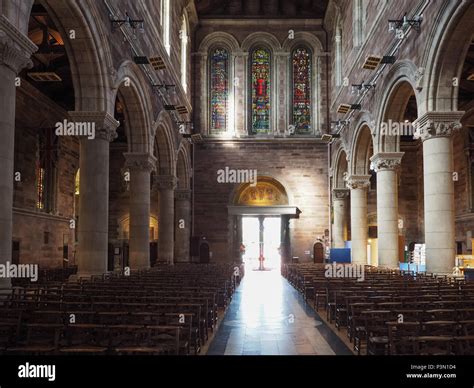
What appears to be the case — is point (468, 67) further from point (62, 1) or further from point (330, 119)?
point (62, 1)

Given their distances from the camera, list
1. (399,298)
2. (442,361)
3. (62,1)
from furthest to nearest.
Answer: (62,1) < (399,298) < (442,361)

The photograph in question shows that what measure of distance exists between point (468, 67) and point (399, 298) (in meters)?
14.5

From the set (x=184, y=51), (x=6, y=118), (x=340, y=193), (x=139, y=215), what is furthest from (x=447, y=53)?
(x=184, y=51)

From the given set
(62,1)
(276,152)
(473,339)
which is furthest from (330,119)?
(473,339)

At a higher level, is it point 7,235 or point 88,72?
point 88,72

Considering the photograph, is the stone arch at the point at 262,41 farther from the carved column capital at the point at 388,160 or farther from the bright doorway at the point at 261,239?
the carved column capital at the point at 388,160

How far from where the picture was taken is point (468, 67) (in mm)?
20969

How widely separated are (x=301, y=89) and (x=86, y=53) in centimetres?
2177

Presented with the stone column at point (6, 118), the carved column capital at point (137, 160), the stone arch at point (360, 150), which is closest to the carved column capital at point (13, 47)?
the stone column at point (6, 118)

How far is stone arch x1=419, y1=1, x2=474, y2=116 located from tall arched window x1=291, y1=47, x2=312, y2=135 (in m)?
19.1

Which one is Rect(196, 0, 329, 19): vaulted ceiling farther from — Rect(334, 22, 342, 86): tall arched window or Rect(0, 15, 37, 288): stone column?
Rect(0, 15, 37, 288): stone column

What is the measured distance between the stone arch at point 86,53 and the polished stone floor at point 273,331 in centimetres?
689

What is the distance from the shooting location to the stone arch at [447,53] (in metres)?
13.4

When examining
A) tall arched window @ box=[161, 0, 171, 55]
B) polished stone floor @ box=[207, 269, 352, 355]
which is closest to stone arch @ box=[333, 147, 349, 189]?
tall arched window @ box=[161, 0, 171, 55]
